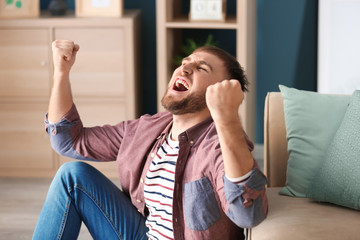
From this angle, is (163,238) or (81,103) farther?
(81,103)

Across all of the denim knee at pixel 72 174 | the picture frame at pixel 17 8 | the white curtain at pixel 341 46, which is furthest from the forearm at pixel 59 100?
the white curtain at pixel 341 46

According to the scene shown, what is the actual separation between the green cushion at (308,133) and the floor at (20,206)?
1110mm

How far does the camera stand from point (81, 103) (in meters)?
3.49

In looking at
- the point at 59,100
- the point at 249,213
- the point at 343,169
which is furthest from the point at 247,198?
the point at 59,100

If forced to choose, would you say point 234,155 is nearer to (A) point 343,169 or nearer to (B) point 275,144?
(A) point 343,169

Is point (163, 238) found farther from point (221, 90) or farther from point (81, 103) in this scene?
point (81, 103)

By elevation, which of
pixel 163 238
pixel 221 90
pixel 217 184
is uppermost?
pixel 221 90

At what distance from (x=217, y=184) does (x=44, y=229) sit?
58 cm

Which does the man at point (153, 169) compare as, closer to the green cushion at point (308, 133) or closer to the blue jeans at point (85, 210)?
the blue jeans at point (85, 210)

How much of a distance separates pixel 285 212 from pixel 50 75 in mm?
1935

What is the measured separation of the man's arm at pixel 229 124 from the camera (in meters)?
1.50

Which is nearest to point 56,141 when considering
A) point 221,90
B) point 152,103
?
point 221,90

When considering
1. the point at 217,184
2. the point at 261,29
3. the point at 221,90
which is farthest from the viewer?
the point at 261,29

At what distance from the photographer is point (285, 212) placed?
1.89 meters
